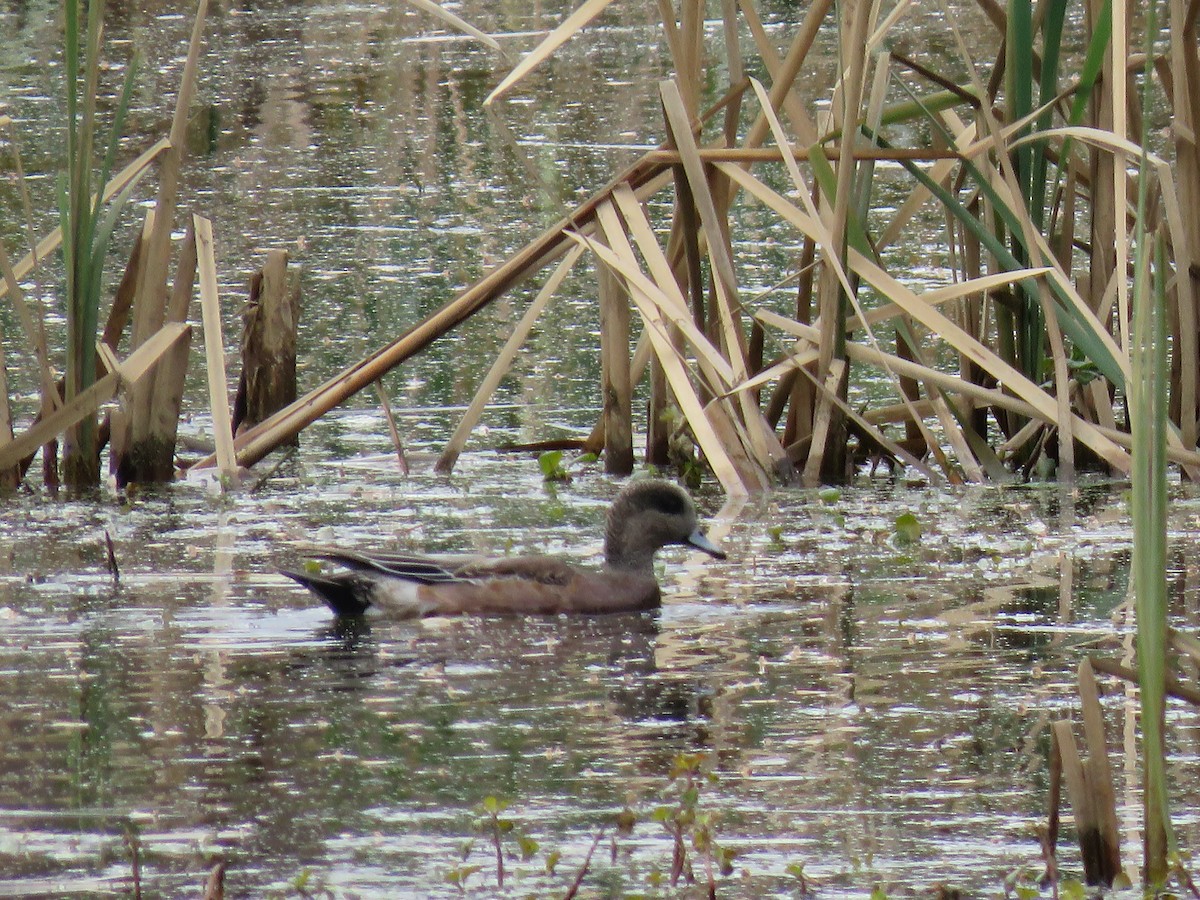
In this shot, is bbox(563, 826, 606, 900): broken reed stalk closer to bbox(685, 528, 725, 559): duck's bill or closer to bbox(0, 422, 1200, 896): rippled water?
bbox(0, 422, 1200, 896): rippled water

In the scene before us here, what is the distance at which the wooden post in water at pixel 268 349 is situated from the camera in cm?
843

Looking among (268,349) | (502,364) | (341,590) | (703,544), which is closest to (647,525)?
(703,544)

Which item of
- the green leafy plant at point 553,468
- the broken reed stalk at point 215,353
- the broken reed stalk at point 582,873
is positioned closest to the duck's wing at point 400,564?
the broken reed stalk at point 215,353

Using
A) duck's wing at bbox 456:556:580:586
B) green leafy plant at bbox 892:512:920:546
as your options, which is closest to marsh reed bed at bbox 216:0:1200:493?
green leafy plant at bbox 892:512:920:546

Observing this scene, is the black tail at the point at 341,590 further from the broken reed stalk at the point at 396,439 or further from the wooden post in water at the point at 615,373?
the wooden post in water at the point at 615,373

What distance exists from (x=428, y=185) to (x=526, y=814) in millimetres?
9301

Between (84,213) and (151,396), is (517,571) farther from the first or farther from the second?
(151,396)

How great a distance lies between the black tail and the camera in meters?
6.08

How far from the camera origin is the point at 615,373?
7.85m

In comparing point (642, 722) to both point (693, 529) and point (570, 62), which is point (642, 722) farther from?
point (570, 62)

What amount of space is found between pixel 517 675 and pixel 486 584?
2.76ft

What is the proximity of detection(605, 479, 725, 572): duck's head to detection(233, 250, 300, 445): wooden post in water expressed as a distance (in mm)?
2246

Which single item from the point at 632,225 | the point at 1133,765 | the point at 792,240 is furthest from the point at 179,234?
the point at 1133,765

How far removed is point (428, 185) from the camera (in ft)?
42.9
